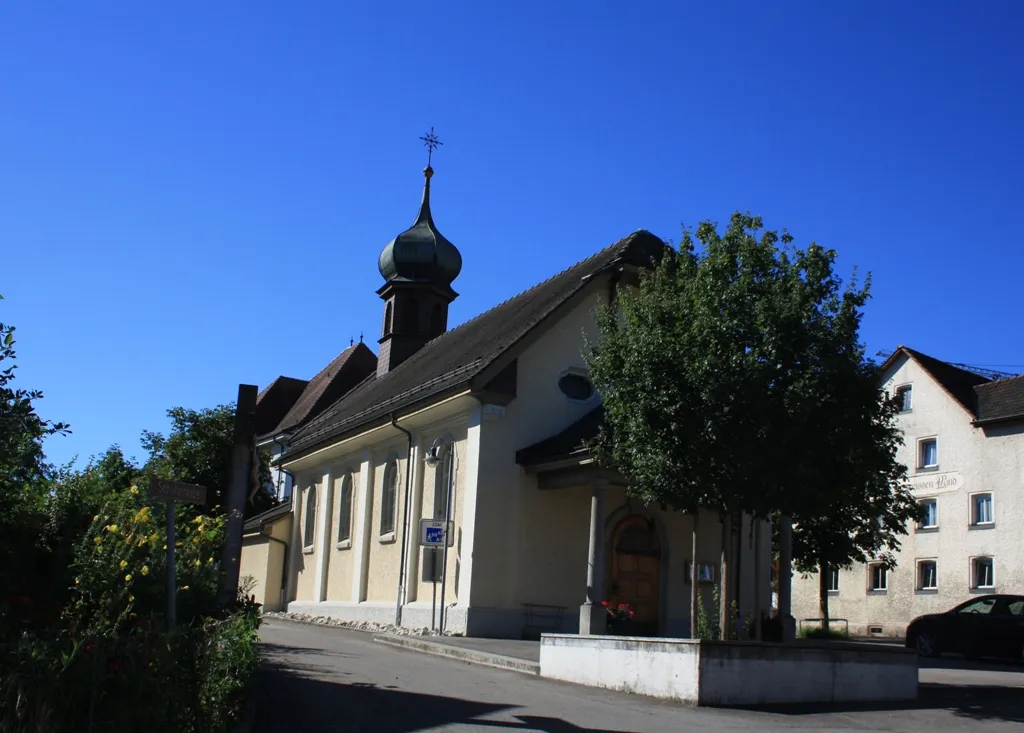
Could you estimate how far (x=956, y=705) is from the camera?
41.9ft

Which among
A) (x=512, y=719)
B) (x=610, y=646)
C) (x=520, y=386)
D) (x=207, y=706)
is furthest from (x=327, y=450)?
(x=207, y=706)

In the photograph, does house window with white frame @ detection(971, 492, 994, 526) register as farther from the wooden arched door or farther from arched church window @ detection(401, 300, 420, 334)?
arched church window @ detection(401, 300, 420, 334)

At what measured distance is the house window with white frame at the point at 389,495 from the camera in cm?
2700

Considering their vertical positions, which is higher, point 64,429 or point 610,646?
point 64,429

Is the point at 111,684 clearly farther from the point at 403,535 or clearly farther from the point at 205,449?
the point at 205,449

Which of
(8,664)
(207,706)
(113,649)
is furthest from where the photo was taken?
(207,706)

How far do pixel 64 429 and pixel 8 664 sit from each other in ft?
11.1

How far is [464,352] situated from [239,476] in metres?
16.1

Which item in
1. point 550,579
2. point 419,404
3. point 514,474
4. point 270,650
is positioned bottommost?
point 270,650

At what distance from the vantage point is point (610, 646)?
532 inches

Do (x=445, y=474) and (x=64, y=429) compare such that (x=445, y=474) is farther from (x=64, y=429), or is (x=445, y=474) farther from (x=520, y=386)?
(x=64, y=429)

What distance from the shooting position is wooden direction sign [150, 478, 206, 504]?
8680 millimetres

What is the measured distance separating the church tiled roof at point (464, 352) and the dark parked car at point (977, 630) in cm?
957

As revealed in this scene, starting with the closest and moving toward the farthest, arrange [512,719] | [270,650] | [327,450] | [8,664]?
[8,664] < [512,719] < [270,650] < [327,450]
